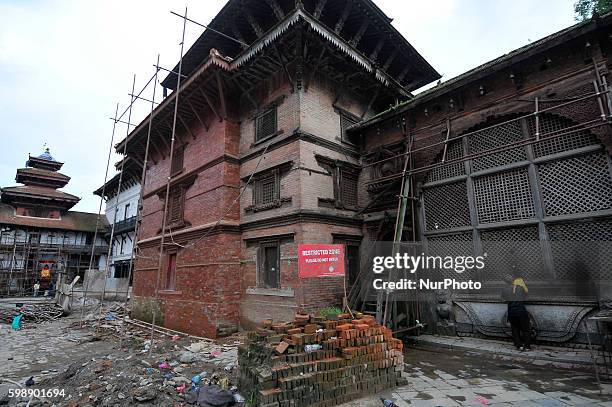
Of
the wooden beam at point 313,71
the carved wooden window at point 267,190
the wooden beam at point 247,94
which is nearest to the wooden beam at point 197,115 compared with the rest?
the wooden beam at point 247,94

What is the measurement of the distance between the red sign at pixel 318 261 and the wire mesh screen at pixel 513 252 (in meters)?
4.17

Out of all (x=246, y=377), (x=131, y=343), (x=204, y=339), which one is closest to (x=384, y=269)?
(x=246, y=377)

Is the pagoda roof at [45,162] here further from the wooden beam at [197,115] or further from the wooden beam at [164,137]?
the wooden beam at [197,115]

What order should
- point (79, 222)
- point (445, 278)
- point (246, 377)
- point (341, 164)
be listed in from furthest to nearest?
point (79, 222) < point (341, 164) < point (445, 278) < point (246, 377)

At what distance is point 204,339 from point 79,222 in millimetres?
33890

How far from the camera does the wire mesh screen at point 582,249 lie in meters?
7.10

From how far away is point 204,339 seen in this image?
35.2 ft

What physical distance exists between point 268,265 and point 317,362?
19.7 ft

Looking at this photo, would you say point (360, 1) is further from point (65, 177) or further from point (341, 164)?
point (65, 177)

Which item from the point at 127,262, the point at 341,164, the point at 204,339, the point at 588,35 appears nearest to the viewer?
the point at 588,35

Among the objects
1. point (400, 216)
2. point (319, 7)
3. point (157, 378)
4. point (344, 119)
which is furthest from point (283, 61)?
point (157, 378)

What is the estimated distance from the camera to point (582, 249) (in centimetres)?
736

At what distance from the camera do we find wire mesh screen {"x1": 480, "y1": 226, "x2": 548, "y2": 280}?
313 inches

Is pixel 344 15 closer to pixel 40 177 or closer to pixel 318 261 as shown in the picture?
pixel 318 261
